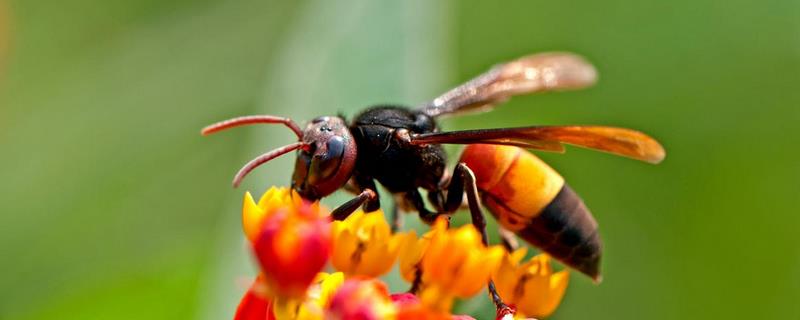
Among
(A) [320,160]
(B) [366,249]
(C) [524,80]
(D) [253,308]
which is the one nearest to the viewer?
(D) [253,308]

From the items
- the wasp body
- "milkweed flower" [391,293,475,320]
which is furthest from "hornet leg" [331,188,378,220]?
"milkweed flower" [391,293,475,320]

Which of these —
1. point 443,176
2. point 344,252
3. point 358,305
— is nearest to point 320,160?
point 344,252

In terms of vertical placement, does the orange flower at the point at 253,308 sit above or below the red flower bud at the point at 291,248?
below

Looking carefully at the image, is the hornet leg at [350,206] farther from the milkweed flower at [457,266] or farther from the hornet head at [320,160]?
the milkweed flower at [457,266]

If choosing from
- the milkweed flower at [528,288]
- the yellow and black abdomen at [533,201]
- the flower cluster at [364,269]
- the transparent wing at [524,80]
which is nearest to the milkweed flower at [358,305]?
the flower cluster at [364,269]

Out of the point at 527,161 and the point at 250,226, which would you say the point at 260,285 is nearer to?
the point at 250,226

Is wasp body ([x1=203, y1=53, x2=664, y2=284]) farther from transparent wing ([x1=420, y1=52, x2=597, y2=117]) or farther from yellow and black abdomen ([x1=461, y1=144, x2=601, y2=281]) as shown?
transparent wing ([x1=420, y1=52, x2=597, y2=117])

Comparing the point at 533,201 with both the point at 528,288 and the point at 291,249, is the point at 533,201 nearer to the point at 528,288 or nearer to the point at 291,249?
the point at 528,288
